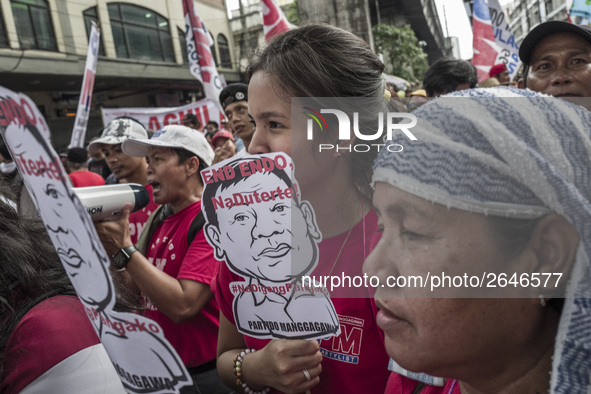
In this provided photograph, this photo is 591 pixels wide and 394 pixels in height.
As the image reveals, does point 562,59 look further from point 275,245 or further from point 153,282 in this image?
point 153,282

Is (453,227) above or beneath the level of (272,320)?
above

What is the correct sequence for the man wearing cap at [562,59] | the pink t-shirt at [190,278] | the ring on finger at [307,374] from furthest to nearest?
the man wearing cap at [562,59]
the pink t-shirt at [190,278]
the ring on finger at [307,374]

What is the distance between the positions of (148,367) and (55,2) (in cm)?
1670

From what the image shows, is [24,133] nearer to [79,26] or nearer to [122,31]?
[79,26]

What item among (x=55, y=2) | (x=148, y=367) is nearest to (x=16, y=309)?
(x=148, y=367)

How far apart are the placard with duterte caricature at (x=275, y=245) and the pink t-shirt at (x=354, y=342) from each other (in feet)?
0.27

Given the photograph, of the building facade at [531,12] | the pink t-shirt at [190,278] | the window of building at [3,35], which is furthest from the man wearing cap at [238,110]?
the building facade at [531,12]

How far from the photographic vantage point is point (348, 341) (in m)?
1.13

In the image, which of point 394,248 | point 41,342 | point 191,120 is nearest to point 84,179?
point 41,342

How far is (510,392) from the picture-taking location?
0.75m

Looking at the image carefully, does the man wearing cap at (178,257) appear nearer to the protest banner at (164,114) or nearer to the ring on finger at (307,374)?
the ring on finger at (307,374)

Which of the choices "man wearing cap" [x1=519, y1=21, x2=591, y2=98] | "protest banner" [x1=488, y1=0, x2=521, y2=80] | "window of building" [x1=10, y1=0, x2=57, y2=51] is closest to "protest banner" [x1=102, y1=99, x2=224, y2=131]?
"protest banner" [x1=488, y1=0, x2=521, y2=80]

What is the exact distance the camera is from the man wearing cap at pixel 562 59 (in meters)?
2.00

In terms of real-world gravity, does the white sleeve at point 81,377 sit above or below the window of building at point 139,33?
below
